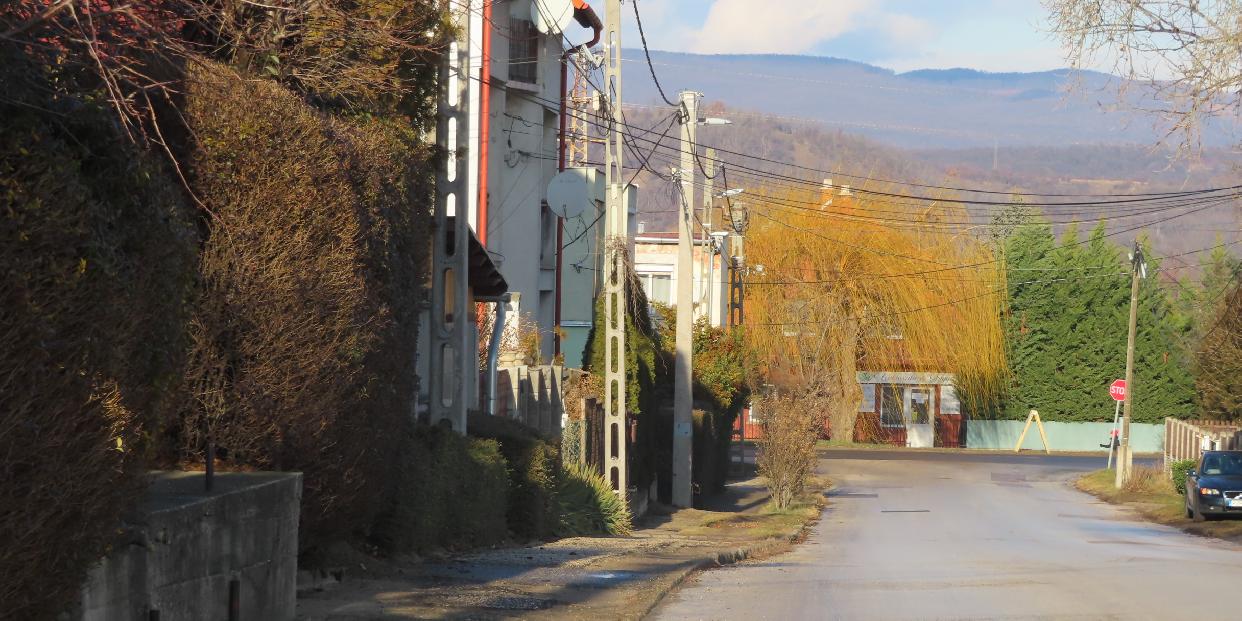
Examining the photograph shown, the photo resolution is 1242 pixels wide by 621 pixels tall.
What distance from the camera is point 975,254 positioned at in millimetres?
59031

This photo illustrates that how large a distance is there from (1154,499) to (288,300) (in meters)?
33.2

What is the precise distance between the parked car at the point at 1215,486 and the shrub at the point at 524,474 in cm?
1802

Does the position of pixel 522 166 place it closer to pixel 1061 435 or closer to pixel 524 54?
pixel 524 54

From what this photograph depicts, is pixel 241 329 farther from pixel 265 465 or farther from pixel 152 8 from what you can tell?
pixel 152 8

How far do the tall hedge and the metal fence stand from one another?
3366 cm

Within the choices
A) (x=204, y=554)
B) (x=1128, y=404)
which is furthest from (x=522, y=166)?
(x=204, y=554)

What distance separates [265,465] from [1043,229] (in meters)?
64.1

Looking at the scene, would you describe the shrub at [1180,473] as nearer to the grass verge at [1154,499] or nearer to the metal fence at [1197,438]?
the grass verge at [1154,499]

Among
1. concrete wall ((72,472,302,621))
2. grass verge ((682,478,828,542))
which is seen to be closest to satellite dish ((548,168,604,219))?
grass verge ((682,478,828,542))

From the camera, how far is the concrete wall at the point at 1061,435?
67125mm

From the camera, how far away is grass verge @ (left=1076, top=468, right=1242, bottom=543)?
29.3 meters

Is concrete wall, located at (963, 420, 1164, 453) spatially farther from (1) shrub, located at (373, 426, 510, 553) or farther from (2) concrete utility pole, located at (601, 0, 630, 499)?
(1) shrub, located at (373, 426, 510, 553)

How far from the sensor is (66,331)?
595 centimetres

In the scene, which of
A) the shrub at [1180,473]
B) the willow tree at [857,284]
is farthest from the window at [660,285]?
the shrub at [1180,473]
